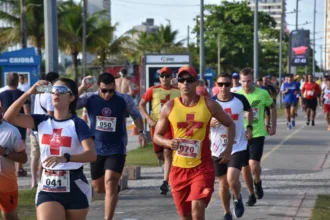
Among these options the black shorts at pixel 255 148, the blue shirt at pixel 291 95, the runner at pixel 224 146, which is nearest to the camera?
the runner at pixel 224 146

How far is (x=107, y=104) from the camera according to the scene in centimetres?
1026

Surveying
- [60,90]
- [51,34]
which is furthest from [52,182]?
[51,34]

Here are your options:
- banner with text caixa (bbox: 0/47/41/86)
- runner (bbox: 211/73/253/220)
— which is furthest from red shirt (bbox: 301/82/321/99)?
runner (bbox: 211/73/253/220)

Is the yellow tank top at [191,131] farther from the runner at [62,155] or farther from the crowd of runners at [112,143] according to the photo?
the runner at [62,155]

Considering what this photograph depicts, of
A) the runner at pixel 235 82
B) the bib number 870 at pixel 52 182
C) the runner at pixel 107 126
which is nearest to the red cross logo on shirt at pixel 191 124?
the bib number 870 at pixel 52 182

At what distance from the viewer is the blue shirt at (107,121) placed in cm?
1016

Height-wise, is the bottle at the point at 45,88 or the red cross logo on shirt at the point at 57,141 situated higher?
the bottle at the point at 45,88

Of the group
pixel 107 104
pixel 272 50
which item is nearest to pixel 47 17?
pixel 107 104

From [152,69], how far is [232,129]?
46.7 ft

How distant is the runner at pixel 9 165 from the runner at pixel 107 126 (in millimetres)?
2036

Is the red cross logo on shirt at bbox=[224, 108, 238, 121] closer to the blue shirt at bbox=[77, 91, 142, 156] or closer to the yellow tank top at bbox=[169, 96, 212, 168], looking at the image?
the blue shirt at bbox=[77, 91, 142, 156]

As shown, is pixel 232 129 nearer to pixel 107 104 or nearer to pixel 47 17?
pixel 107 104

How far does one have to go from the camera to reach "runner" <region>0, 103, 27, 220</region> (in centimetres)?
797

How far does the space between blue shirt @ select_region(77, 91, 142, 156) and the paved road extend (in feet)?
3.49
